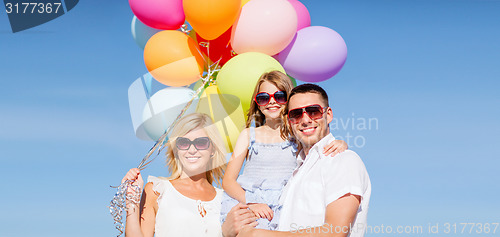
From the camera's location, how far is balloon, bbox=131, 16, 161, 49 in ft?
20.5

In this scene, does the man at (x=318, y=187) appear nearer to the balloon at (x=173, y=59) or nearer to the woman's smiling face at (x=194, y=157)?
the woman's smiling face at (x=194, y=157)

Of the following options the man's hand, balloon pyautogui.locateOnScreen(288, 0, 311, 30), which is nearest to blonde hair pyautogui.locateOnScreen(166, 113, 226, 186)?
the man's hand

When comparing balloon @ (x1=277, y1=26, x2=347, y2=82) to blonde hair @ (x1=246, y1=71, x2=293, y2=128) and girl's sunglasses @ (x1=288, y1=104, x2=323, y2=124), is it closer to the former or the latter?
blonde hair @ (x1=246, y1=71, x2=293, y2=128)

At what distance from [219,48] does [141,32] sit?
43.1 inches

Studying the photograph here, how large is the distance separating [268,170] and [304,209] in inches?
61.6

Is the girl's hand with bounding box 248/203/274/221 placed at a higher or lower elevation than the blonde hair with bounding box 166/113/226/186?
lower

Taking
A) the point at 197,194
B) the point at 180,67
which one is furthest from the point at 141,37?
the point at 197,194

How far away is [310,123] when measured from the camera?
3461 mm

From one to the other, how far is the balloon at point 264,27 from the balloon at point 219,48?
309 millimetres

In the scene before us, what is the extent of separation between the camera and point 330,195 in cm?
295

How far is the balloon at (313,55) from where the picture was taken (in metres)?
5.76

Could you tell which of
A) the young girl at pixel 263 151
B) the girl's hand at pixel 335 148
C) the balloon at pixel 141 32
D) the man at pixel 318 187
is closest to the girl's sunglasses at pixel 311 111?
the man at pixel 318 187

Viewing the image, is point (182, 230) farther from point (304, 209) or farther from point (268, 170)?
point (304, 209)

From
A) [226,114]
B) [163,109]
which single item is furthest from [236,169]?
[163,109]
